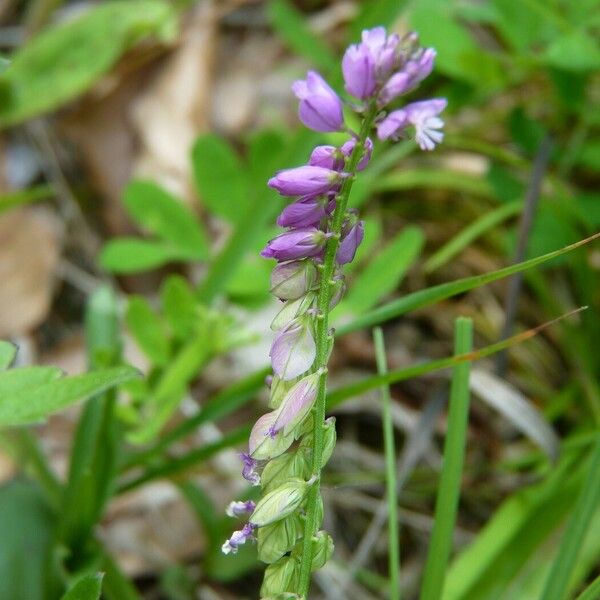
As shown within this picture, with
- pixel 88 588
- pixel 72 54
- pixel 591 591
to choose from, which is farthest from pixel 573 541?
pixel 72 54

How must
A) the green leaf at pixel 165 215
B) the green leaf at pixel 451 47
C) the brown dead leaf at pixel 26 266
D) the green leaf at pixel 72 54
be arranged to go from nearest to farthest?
the green leaf at pixel 451 47 < the green leaf at pixel 165 215 < the brown dead leaf at pixel 26 266 < the green leaf at pixel 72 54

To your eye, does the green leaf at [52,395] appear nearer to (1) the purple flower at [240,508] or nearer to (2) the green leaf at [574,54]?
(1) the purple flower at [240,508]

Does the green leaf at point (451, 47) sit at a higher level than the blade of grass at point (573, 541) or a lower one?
higher

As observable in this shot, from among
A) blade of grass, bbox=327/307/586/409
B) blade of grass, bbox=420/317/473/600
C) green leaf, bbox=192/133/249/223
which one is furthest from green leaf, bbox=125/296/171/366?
blade of grass, bbox=420/317/473/600

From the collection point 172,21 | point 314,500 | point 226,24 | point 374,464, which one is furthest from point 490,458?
point 226,24

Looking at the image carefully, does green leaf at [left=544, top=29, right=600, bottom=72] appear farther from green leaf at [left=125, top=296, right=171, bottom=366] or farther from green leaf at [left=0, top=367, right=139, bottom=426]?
green leaf at [left=0, top=367, right=139, bottom=426]

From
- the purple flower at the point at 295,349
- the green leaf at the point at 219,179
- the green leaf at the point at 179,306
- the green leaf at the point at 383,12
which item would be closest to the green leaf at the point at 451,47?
the green leaf at the point at 383,12
